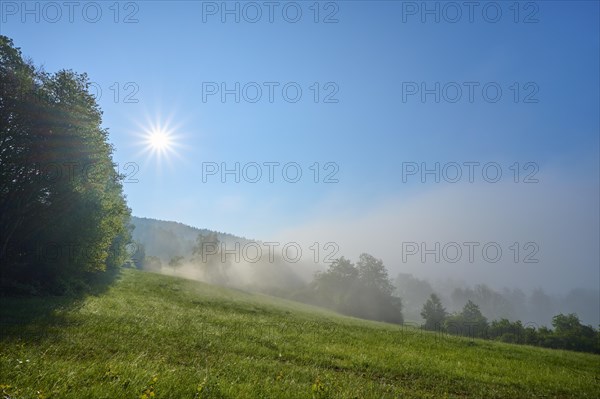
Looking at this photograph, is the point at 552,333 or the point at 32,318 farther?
the point at 552,333

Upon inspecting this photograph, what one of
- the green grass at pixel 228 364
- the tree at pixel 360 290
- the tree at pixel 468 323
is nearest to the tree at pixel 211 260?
the tree at pixel 360 290

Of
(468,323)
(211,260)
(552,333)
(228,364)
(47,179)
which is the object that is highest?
(47,179)

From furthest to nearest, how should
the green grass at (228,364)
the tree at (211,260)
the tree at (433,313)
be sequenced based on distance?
1. the tree at (211,260)
2. the tree at (433,313)
3. the green grass at (228,364)

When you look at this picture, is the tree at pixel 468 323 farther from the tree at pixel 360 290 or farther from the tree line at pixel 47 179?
the tree line at pixel 47 179

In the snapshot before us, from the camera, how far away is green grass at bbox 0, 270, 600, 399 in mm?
7516

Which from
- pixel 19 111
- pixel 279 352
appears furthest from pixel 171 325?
pixel 19 111

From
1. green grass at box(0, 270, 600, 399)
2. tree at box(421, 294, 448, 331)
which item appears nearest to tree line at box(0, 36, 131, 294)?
green grass at box(0, 270, 600, 399)

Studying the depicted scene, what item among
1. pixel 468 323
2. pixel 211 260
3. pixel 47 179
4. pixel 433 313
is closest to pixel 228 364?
pixel 47 179

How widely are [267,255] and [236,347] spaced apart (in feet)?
435

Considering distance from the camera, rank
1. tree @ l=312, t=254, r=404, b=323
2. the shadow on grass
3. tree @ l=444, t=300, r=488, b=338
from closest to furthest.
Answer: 1. the shadow on grass
2. tree @ l=444, t=300, r=488, b=338
3. tree @ l=312, t=254, r=404, b=323

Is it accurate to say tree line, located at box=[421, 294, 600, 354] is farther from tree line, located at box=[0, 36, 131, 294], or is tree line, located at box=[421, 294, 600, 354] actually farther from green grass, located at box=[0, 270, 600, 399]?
tree line, located at box=[0, 36, 131, 294]

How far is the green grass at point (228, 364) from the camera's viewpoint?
7516 mm

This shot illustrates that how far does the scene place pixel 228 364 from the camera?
36.6ft

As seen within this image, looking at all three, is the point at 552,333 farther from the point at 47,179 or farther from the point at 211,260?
the point at 211,260
